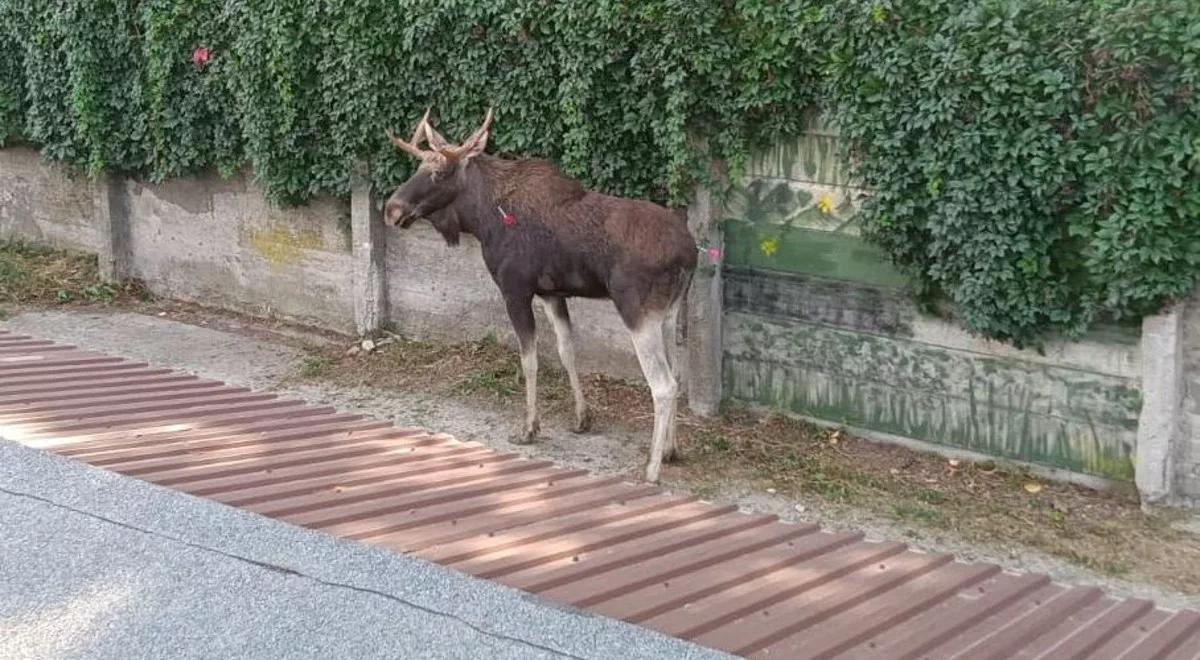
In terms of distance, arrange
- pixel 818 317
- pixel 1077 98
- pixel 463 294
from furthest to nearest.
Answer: pixel 463 294, pixel 818 317, pixel 1077 98

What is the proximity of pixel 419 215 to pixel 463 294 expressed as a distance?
2.12 m

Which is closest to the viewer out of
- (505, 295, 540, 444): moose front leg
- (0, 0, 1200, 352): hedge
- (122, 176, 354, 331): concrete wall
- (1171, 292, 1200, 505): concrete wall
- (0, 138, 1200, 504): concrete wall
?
(0, 0, 1200, 352): hedge

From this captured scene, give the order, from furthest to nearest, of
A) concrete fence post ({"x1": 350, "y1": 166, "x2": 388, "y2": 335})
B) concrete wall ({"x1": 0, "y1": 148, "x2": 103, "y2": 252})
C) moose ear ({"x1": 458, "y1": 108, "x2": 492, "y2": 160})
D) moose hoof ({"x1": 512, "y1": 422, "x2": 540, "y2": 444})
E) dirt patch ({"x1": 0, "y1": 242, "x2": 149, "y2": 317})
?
1. concrete wall ({"x1": 0, "y1": 148, "x2": 103, "y2": 252})
2. dirt patch ({"x1": 0, "y1": 242, "x2": 149, "y2": 317})
3. concrete fence post ({"x1": 350, "y1": 166, "x2": 388, "y2": 335})
4. moose hoof ({"x1": 512, "y1": 422, "x2": 540, "y2": 444})
5. moose ear ({"x1": 458, "y1": 108, "x2": 492, "y2": 160})

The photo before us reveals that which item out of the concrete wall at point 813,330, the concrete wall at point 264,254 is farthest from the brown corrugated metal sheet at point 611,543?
the concrete wall at point 264,254

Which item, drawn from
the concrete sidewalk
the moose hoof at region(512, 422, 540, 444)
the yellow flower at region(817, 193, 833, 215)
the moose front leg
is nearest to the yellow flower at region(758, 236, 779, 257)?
the yellow flower at region(817, 193, 833, 215)

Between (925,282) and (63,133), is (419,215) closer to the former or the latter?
(925,282)

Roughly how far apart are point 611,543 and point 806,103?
12.5 ft

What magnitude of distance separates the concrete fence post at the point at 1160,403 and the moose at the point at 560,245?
2481mm

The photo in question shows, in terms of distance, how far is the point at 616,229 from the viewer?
26.8 feet

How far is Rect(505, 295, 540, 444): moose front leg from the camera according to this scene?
8.59m

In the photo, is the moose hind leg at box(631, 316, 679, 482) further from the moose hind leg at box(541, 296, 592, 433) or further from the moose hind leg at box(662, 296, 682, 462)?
the moose hind leg at box(541, 296, 592, 433)

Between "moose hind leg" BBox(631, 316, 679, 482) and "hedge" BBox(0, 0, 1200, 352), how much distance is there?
1413 millimetres


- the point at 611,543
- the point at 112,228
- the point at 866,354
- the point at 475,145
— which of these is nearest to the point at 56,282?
the point at 112,228

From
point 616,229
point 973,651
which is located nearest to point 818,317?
point 616,229
